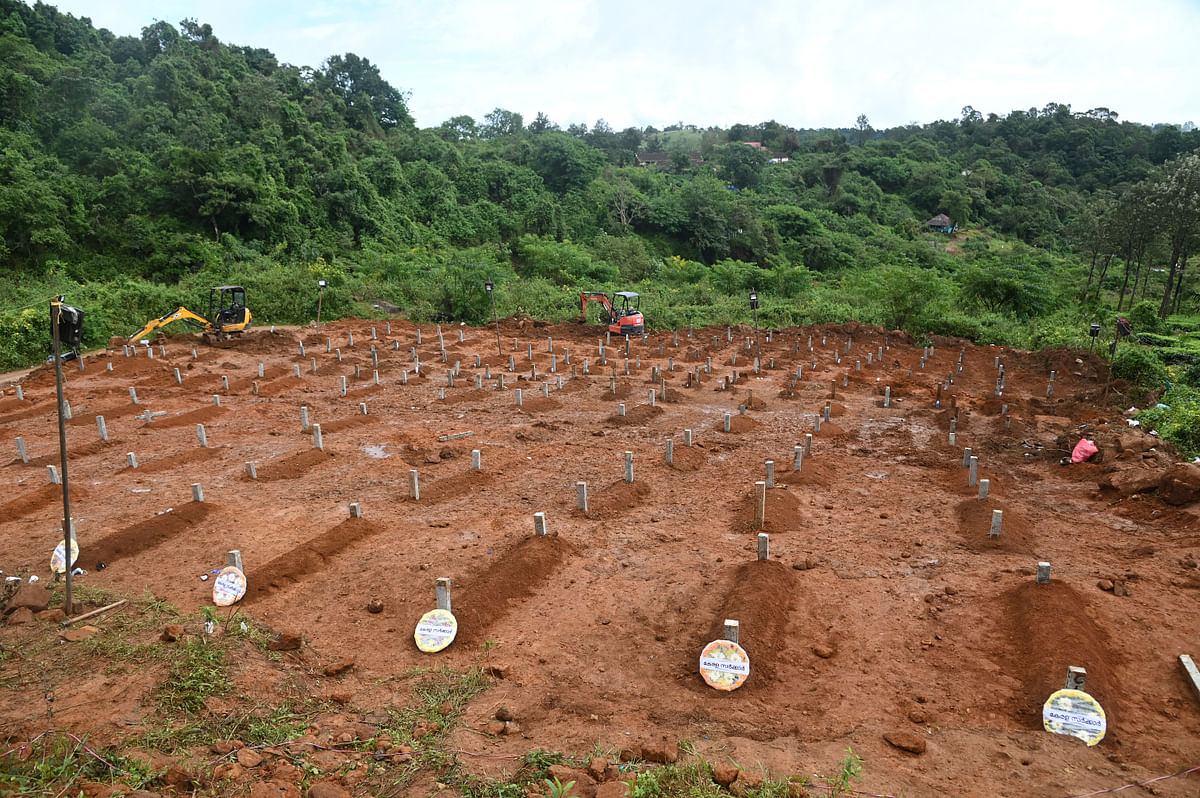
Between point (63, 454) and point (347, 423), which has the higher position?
point (63, 454)

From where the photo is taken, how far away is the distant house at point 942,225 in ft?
159

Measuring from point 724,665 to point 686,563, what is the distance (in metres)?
2.17

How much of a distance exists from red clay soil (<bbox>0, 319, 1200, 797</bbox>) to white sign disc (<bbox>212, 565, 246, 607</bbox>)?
0.24 meters

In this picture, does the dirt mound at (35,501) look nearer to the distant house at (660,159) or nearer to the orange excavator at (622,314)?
the orange excavator at (622,314)

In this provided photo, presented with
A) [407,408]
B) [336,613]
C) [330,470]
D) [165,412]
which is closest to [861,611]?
[336,613]

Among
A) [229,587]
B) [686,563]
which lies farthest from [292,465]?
[686,563]

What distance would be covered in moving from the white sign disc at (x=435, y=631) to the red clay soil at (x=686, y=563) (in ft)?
0.33

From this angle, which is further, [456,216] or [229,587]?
[456,216]

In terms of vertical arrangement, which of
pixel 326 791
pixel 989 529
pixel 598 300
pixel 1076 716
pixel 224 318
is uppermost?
pixel 598 300

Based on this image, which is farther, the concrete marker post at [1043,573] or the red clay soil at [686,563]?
the concrete marker post at [1043,573]

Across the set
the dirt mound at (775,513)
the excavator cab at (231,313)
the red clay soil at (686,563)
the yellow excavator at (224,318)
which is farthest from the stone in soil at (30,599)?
the excavator cab at (231,313)

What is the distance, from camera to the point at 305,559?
7680 mm

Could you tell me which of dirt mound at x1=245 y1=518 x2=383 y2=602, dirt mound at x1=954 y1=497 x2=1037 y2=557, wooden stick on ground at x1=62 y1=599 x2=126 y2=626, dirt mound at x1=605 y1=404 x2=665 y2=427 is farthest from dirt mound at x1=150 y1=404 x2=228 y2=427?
dirt mound at x1=954 y1=497 x2=1037 y2=557

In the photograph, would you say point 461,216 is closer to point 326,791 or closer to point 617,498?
point 617,498
